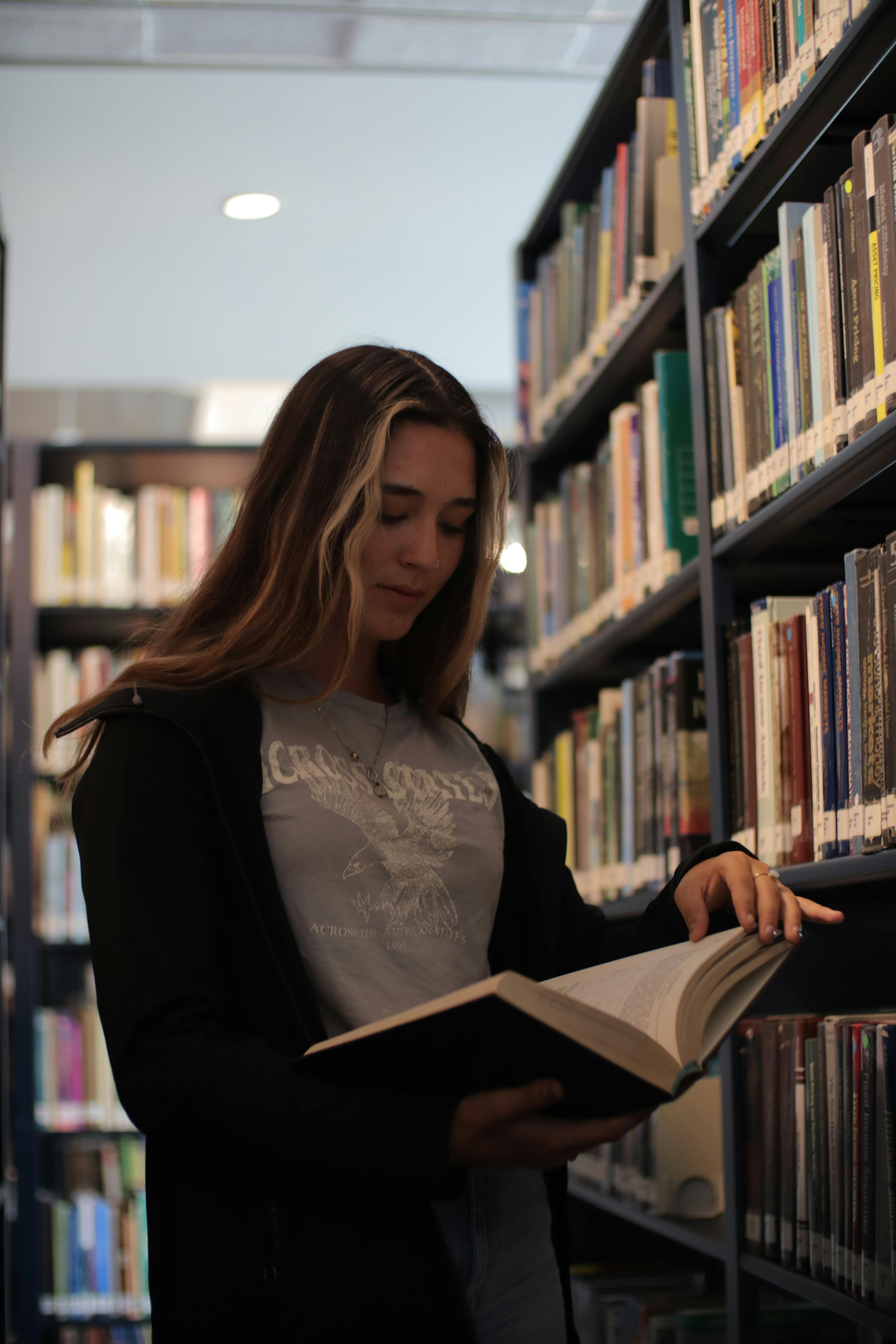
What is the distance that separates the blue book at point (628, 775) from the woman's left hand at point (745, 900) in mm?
821

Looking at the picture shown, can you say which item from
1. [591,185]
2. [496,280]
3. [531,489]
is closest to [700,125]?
[591,185]

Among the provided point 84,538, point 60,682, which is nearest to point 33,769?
point 60,682

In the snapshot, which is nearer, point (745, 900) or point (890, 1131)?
point (745, 900)

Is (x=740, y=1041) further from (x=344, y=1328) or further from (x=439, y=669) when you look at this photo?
(x=344, y=1328)

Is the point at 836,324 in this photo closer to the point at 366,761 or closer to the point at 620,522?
the point at 366,761

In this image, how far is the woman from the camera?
34.0 inches

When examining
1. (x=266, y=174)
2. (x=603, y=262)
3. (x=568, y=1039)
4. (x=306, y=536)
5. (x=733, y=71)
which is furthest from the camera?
(x=266, y=174)

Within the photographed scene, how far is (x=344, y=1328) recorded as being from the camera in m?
0.92

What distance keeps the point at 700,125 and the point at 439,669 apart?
84 centimetres

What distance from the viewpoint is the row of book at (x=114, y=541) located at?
3.38 metres

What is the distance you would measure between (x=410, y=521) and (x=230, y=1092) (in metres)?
0.56

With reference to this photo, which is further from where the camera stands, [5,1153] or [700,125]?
[5,1153]

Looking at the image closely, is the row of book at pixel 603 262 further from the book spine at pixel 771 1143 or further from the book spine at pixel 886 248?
the book spine at pixel 771 1143

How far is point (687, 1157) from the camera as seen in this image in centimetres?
179
